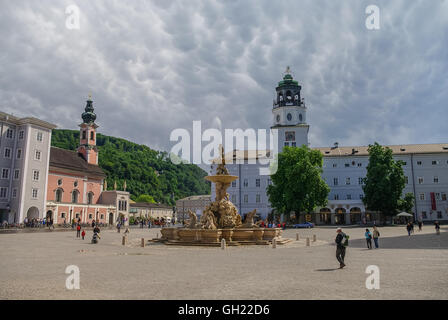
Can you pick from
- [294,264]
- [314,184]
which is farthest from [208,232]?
[314,184]

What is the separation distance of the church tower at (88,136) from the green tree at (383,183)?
60.9 m

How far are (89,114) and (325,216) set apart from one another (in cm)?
6040

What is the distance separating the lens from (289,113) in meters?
72.4

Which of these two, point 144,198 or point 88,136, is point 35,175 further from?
point 144,198

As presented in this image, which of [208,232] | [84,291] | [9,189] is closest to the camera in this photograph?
[84,291]

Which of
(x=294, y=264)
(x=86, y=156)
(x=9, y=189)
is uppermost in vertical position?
(x=86, y=156)

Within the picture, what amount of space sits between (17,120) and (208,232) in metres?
44.1

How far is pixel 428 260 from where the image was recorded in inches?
548

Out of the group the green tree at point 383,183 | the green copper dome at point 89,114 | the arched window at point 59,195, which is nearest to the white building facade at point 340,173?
the green tree at point 383,183

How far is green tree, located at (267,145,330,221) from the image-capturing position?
2078 inches

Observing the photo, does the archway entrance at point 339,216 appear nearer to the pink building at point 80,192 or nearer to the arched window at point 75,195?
the pink building at point 80,192

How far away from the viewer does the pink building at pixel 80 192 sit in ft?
197

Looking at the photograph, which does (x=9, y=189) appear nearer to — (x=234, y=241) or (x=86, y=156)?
(x=86, y=156)

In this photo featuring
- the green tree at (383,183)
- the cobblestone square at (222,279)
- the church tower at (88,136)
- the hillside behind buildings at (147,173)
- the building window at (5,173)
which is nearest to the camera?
the cobblestone square at (222,279)
